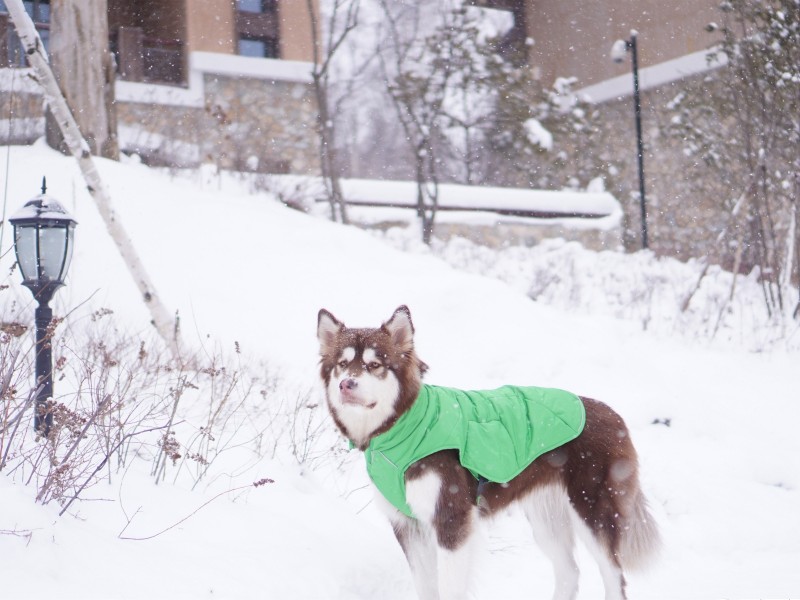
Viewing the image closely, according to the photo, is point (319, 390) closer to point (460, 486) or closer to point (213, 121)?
point (460, 486)

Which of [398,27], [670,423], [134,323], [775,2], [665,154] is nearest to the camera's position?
[670,423]

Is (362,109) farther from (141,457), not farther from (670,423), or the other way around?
(141,457)

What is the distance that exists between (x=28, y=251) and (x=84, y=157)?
87.1 inches

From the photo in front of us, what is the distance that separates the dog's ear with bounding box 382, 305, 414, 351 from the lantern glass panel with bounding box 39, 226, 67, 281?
2530 mm

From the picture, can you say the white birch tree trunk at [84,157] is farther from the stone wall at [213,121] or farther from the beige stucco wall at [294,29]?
the beige stucco wall at [294,29]

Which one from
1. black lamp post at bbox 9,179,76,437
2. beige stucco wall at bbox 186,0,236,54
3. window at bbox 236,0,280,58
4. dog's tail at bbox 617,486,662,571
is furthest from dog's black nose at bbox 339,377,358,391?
window at bbox 236,0,280,58

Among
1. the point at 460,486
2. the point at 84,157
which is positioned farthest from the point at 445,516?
the point at 84,157

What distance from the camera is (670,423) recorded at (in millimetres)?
7035

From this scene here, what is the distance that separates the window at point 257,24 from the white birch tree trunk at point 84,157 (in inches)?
445

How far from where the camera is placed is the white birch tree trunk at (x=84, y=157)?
6.16m

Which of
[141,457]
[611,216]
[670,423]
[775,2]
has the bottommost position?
[670,423]

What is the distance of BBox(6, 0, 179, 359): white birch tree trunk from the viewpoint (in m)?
6.16

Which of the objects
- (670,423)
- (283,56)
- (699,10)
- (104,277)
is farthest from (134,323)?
(699,10)

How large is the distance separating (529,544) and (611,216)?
42.6 feet
